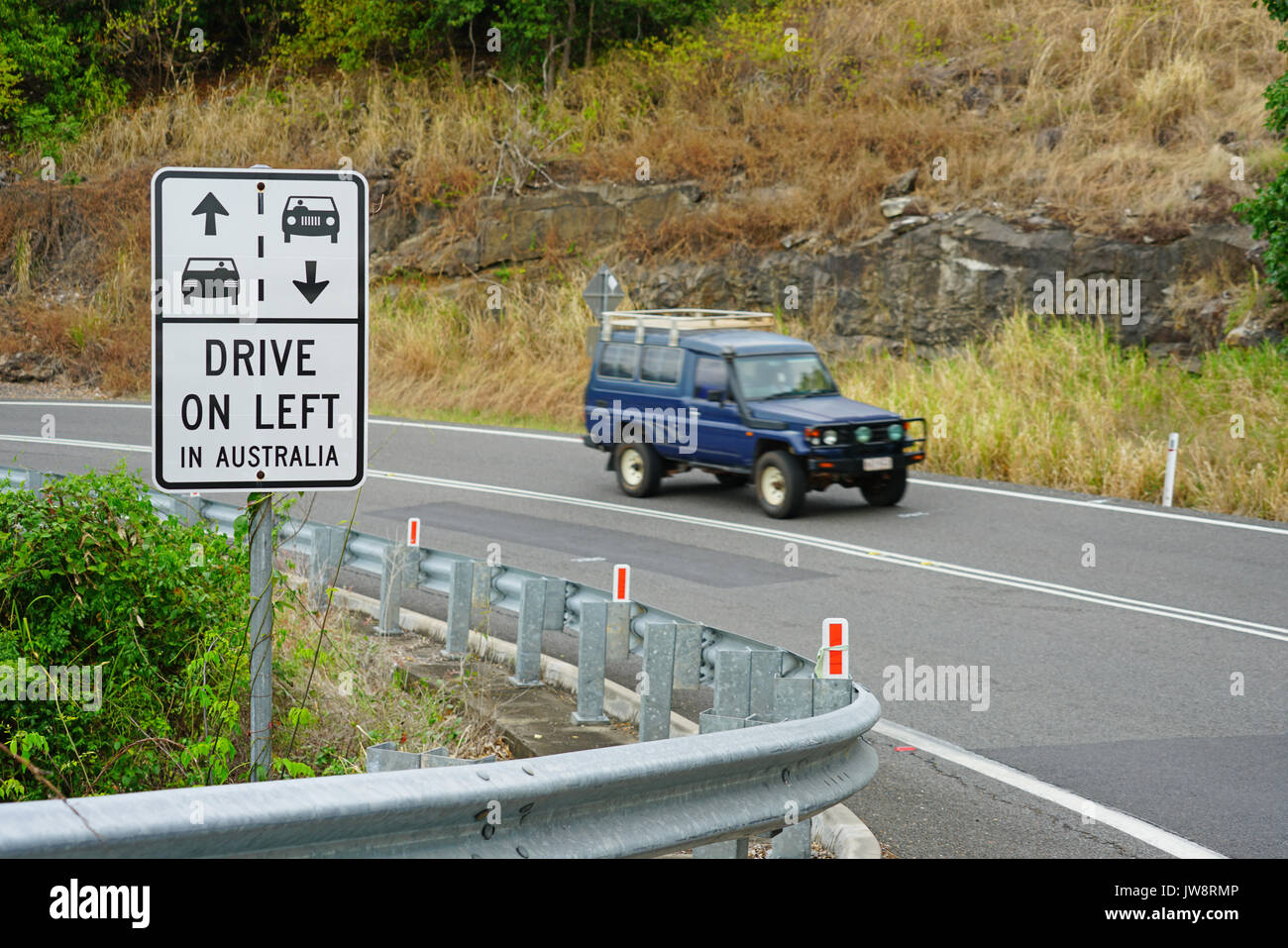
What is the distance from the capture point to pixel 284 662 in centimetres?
660

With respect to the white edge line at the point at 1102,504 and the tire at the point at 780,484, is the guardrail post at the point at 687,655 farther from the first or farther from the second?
the white edge line at the point at 1102,504

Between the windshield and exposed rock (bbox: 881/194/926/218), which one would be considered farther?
exposed rock (bbox: 881/194/926/218)

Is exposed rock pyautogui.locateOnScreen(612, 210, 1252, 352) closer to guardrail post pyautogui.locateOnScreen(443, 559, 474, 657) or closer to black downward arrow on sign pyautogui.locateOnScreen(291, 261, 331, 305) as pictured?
guardrail post pyautogui.locateOnScreen(443, 559, 474, 657)

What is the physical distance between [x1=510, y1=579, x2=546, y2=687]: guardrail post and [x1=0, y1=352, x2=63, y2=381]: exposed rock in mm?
24982

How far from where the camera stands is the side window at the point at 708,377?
15.2 m

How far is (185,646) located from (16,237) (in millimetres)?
31744

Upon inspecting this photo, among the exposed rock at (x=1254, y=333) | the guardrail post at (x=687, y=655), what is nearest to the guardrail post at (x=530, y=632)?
the guardrail post at (x=687, y=655)

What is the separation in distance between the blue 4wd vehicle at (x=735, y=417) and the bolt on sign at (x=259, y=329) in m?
10.4

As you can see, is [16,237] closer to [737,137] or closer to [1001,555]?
[737,137]

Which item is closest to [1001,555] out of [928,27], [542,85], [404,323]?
[404,323]

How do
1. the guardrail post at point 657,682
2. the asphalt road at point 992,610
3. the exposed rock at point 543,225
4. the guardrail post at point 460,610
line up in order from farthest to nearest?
the exposed rock at point 543,225 → the guardrail post at point 460,610 → the asphalt road at point 992,610 → the guardrail post at point 657,682

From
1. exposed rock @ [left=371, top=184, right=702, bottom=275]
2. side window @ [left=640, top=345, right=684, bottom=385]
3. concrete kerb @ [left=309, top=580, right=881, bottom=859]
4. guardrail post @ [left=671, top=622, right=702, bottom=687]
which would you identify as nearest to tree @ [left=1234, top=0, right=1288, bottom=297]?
side window @ [left=640, top=345, right=684, bottom=385]

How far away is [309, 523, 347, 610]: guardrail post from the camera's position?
898 cm

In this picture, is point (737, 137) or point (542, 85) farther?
point (542, 85)
